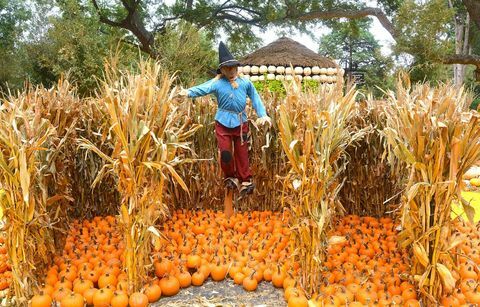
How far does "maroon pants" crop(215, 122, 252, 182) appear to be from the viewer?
5441mm

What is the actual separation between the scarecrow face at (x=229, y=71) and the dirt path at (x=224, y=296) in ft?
7.78

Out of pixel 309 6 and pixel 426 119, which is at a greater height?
pixel 309 6

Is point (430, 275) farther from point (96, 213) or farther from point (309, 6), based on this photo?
point (309, 6)

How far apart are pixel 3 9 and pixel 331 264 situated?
24.7 m

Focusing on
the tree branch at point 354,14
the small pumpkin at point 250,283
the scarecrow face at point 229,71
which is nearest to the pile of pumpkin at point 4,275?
the small pumpkin at point 250,283

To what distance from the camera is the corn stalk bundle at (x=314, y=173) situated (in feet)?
12.2

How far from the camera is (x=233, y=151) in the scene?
5.59 metres

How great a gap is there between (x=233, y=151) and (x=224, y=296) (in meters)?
2.00

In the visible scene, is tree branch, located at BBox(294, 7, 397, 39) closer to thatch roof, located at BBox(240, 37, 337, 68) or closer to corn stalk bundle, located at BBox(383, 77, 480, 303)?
thatch roof, located at BBox(240, 37, 337, 68)

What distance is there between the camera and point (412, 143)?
3.57 m

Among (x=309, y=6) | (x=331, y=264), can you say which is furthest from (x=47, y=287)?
(x=309, y=6)

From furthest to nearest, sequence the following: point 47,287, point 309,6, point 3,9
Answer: point 3,9 → point 309,6 → point 47,287

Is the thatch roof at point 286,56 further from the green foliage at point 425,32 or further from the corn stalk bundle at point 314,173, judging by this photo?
the corn stalk bundle at point 314,173

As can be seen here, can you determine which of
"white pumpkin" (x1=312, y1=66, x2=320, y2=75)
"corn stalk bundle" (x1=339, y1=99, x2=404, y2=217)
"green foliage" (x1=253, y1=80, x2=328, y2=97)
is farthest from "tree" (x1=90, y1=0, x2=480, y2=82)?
"corn stalk bundle" (x1=339, y1=99, x2=404, y2=217)
